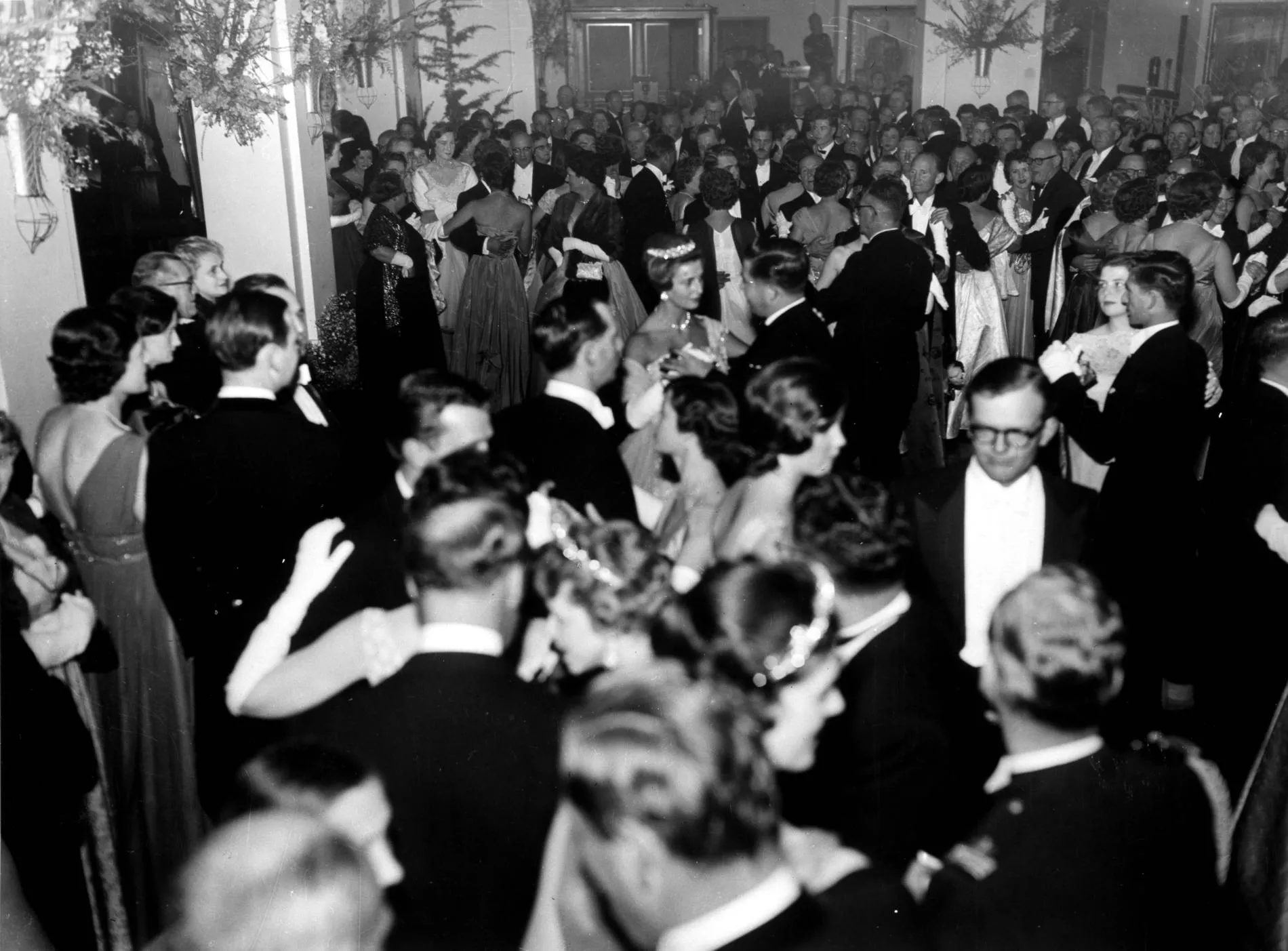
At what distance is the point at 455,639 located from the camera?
1.55 metres

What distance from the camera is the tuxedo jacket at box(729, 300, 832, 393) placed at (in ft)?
12.6

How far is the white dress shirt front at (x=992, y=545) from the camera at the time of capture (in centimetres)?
240

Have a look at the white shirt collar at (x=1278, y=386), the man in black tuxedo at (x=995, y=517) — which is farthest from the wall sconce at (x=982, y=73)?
the man in black tuxedo at (x=995, y=517)

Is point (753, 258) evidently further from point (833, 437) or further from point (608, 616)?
point (608, 616)

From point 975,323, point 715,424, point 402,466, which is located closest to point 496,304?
point 975,323

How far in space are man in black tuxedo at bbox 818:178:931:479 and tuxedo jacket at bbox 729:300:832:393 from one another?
90 cm

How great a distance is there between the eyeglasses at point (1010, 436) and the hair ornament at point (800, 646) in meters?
0.99

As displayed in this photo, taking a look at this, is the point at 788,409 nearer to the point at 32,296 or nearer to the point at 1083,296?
the point at 32,296

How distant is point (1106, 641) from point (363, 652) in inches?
42.1

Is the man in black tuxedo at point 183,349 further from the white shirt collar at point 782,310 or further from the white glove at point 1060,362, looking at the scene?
the white glove at point 1060,362

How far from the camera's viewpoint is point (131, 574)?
263cm

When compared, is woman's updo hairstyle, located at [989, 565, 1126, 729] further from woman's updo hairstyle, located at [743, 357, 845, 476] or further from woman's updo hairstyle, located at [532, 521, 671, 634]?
woman's updo hairstyle, located at [743, 357, 845, 476]

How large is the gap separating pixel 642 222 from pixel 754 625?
561cm

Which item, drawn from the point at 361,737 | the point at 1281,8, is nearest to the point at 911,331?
the point at 361,737
